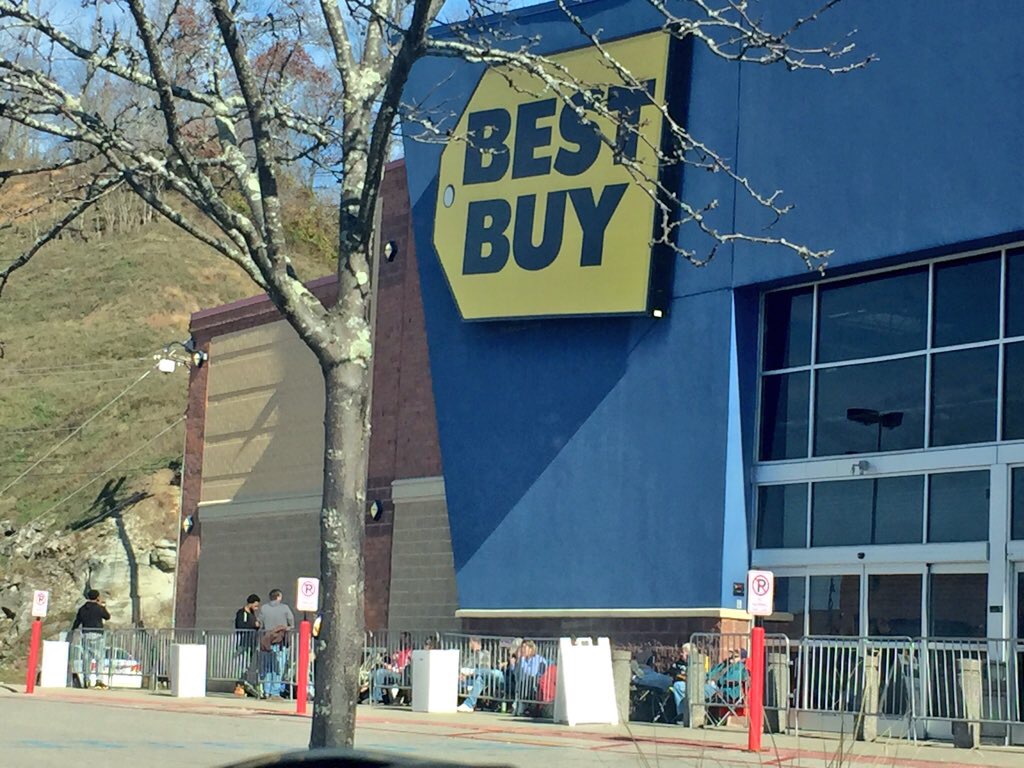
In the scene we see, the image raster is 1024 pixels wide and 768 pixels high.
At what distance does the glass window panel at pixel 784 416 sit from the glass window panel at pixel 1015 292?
3.28 meters

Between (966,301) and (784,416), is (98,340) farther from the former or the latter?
(966,301)

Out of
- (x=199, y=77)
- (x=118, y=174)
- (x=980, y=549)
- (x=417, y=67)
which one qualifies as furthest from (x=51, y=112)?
(x=417, y=67)

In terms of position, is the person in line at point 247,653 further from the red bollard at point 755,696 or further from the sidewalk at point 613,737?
the red bollard at point 755,696

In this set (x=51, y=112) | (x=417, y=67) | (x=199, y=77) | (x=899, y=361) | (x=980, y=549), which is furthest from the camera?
(x=417, y=67)

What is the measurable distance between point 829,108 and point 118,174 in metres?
13.1

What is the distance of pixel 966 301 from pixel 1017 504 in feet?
8.90

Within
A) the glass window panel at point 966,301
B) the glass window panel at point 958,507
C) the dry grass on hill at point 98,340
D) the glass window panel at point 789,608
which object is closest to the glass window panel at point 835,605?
the glass window panel at point 789,608

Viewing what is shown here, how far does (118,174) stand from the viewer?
11.1 m

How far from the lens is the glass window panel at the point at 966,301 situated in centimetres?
2075

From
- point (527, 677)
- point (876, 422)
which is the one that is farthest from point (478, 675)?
point (876, 422)

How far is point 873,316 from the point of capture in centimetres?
2222

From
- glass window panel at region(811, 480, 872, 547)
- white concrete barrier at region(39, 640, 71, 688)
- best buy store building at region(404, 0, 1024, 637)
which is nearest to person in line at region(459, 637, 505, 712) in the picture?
best buy store building at region(404, 0, 1024, 637)

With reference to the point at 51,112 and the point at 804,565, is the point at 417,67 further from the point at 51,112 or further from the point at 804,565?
the point at 51,112

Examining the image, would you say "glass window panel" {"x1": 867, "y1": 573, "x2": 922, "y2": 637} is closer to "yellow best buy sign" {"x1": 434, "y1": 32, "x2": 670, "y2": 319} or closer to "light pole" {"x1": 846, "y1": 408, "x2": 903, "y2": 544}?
"light pole" {"x1": 846, "y1": 408, "x2": 903, "y2": 544}
